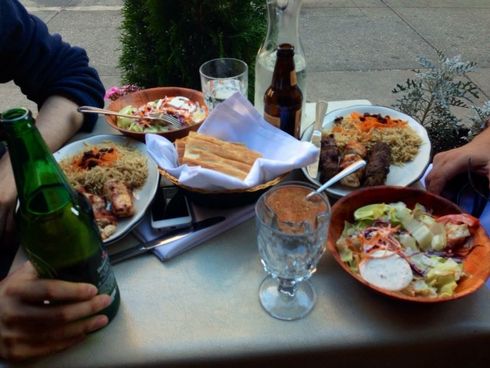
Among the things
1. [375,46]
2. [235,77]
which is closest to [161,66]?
[235,77]

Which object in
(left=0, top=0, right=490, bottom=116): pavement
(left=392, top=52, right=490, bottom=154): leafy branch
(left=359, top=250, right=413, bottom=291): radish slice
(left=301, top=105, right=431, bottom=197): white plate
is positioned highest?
(left=359, top=250, right=413, bottom=291): radish slice

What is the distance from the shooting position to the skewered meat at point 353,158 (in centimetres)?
120

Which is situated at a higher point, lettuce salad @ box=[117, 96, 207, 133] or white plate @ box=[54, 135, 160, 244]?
lettuce salad @ box=[117, 96, 207, 133]

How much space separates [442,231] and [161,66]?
1720mm

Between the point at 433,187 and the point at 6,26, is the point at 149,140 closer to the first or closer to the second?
the point at 6,26

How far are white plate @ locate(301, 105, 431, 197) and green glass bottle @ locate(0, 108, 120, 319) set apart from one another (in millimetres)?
649

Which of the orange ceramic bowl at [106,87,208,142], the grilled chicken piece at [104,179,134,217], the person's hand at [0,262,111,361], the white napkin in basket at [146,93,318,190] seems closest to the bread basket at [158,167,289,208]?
the white napkin in basket at [146,93,318,190]

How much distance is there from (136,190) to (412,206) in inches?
29.4

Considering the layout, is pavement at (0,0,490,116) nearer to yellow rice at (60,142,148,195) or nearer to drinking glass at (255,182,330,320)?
yellow rice at (60,142,148,195)

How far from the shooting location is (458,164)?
128 centimetres

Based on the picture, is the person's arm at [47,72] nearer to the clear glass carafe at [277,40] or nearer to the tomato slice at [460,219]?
the clear glass carafe at [277,40]

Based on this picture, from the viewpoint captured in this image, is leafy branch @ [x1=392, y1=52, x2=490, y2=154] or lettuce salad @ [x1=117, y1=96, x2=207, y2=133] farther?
leafy branch @ [x1=392, y1=52, x2=490, y2=154]

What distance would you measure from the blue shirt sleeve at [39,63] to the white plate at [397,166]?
2.67 feet

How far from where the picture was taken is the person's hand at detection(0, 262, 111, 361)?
80 centimetres
